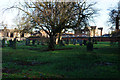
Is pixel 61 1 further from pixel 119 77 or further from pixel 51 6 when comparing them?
pixel 119 77

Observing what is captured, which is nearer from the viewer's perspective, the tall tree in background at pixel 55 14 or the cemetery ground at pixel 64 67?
the cemetery ground at pixel 64 67

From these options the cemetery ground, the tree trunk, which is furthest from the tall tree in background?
the cemetery ground

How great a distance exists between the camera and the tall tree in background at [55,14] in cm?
1373

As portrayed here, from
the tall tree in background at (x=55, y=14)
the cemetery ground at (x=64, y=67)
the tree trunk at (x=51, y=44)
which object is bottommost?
the cemetery ground at (x=64, y=67)

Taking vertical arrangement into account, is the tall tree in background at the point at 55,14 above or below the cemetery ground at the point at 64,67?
above

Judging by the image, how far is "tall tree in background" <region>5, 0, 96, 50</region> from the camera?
13725 millimetres

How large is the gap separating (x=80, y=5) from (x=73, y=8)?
Result: 1.28 m

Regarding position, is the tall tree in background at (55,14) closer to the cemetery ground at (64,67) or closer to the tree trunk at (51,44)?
the tree trunk at (51,44)

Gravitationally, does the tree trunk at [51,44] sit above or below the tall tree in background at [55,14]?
below

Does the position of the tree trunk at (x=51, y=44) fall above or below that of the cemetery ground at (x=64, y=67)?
above

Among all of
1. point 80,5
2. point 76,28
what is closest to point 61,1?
point 80,5

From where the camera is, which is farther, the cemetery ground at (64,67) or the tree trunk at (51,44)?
the tree trunk at (51,44)

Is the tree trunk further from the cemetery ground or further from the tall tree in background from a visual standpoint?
the cemetery ground

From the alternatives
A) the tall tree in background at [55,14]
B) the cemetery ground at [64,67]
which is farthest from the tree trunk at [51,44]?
the cemetery ground at [64,67]
